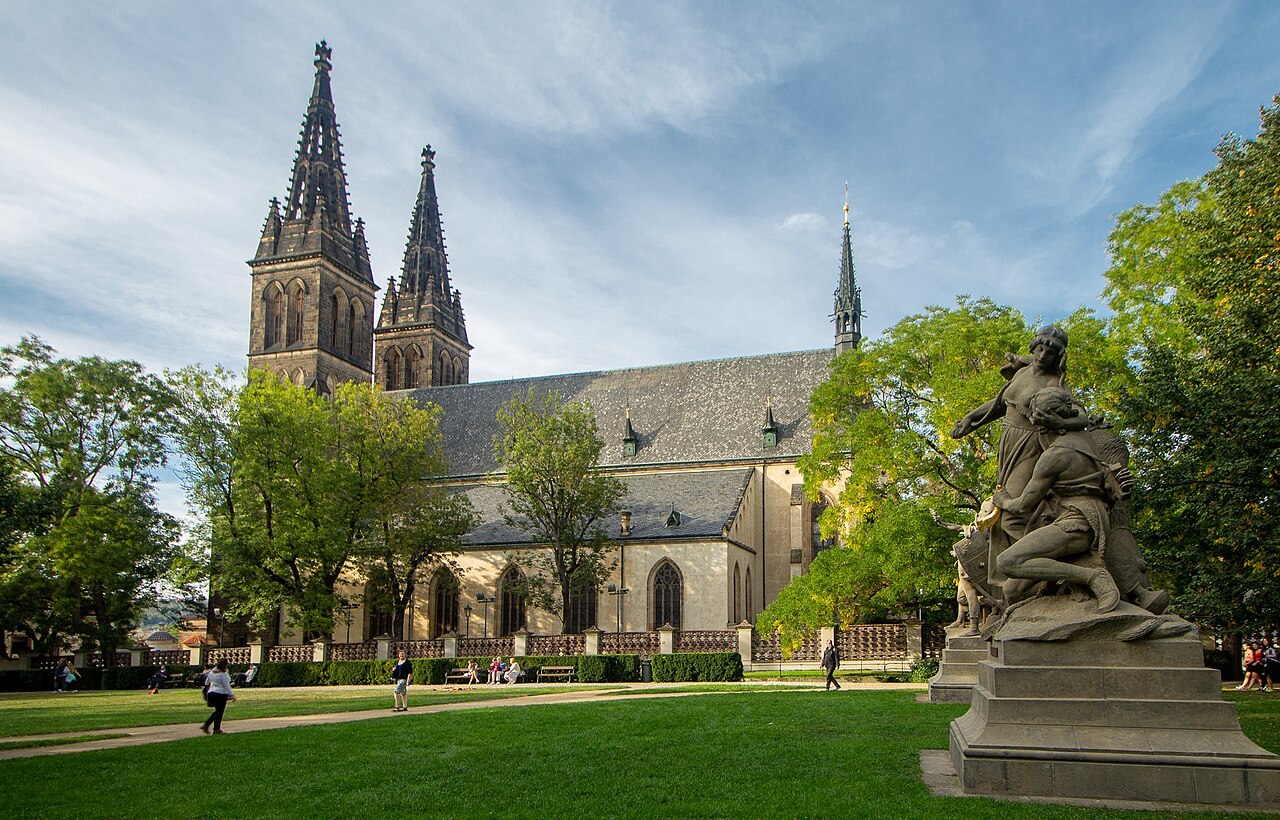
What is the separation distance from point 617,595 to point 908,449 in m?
20.1

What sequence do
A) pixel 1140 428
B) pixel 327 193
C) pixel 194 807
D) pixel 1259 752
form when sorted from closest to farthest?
1. pixel 1259 752
2. pixel 194 807
3. pixel 1140 428
4. pixel 327 193

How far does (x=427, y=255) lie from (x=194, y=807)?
7047 cm

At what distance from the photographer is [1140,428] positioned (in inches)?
825

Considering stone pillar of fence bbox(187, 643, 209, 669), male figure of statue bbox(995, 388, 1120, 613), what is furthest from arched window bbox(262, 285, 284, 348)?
male figure of statue bbox(995, 388, 1120, 613)

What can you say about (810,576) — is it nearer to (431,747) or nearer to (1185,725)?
(431,747)

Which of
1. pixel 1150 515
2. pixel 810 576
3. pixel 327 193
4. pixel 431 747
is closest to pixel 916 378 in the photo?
pixel 810 576

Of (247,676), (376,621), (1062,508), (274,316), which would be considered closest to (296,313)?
(274,316)

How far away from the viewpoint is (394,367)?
240 feet

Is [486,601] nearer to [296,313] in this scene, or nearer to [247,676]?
[247,676]

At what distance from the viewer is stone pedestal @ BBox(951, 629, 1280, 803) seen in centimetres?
746

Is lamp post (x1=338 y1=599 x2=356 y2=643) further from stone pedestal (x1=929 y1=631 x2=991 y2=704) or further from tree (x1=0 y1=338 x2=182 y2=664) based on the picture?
stone pedestal (x1=929 y1=631 x2=991 y2=704)

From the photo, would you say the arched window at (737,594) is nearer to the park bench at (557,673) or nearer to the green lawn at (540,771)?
the park bench at (557,673)

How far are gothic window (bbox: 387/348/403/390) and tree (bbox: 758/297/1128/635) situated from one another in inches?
Result: 1793

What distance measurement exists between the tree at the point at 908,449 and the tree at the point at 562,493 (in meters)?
12.5
